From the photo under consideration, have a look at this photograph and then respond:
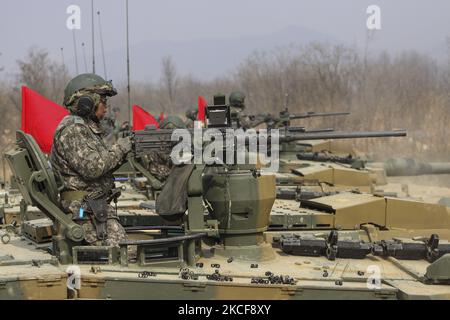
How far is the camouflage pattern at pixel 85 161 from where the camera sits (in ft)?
20.9

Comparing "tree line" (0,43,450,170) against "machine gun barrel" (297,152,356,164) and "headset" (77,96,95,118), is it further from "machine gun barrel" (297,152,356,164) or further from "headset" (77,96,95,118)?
"headset" (77,96,95,118)

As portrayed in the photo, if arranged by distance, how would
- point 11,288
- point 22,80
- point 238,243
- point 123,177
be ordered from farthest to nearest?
point 22,80, point 123,177, point 238,243, point 11,288

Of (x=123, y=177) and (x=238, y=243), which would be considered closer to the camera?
(x=238, y=243)

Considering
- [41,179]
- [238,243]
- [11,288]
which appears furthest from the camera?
[238,243]

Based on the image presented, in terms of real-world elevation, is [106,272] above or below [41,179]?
below

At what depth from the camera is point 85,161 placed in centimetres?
635

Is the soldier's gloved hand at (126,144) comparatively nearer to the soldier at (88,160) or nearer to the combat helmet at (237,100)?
the soldier at (88,160)

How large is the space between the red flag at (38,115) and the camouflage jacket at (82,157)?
3008mm

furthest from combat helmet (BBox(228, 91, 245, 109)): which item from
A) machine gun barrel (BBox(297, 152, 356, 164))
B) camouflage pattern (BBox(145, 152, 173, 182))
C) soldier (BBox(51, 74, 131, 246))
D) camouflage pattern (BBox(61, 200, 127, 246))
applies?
camouflage pattern (BBox(61, 200, 127, 246))

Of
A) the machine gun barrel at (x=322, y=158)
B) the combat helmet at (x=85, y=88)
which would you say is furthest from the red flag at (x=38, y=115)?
the machine gun barrel at (x=322, y=158)

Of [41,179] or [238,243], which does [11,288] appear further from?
[238,243]
